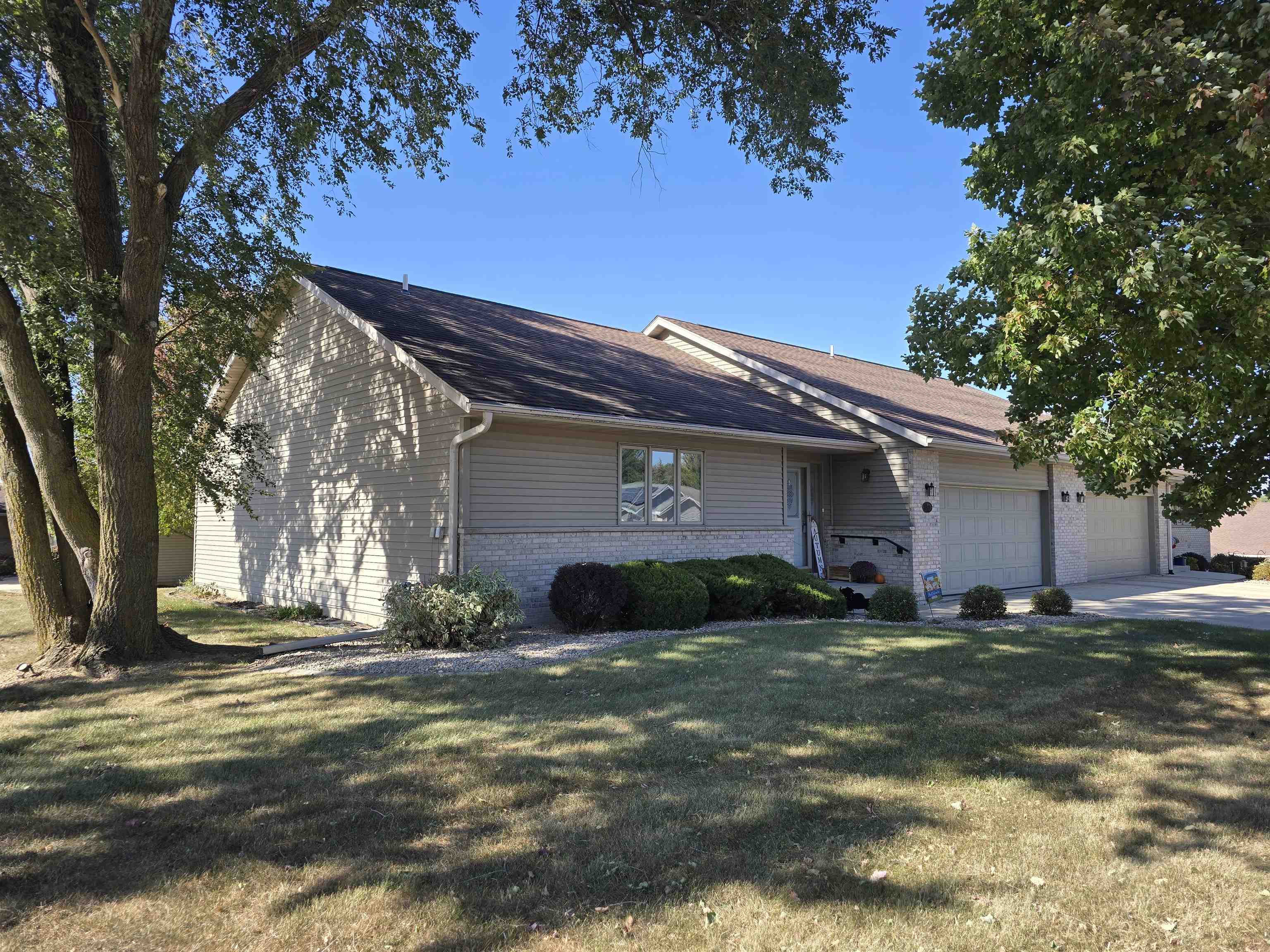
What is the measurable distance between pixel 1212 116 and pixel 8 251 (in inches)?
451

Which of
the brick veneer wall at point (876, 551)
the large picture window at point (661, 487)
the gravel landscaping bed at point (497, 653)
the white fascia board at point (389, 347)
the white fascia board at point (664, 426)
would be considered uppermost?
the white fascia board at point (389, 347)

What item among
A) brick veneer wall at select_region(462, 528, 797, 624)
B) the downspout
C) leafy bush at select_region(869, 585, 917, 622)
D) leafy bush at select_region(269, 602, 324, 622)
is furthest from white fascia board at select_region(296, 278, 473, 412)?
leafy bush at select_region(869, 585, 917, 622)

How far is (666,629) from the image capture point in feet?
36.8

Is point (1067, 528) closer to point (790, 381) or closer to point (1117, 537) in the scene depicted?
point (1117, 537)

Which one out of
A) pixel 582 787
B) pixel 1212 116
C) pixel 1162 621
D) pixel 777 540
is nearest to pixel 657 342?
pixel 777 540

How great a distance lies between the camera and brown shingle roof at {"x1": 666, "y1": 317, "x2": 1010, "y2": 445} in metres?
17.4

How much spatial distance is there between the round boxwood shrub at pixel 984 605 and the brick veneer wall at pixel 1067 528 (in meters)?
7.15

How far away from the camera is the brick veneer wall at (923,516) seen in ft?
51.6

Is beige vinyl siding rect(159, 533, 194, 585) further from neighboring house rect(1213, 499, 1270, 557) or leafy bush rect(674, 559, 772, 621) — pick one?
neighboring house rect(1213, 499, 1270, 557)

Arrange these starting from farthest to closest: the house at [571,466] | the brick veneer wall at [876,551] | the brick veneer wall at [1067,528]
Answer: the brick veneer wall at [1067,528]
the brick veneer wall at [876,551]
the house at [571,466]

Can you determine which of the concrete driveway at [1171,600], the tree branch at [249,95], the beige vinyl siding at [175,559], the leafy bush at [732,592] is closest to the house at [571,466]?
the concrete driveway at [1171,600]

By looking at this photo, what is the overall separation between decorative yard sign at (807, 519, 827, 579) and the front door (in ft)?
0.51

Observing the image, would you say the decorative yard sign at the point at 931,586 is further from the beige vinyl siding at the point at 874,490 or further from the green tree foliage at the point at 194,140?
the green tree foliage at the point at 194,140

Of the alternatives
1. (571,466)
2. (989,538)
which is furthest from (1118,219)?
(989,538)
